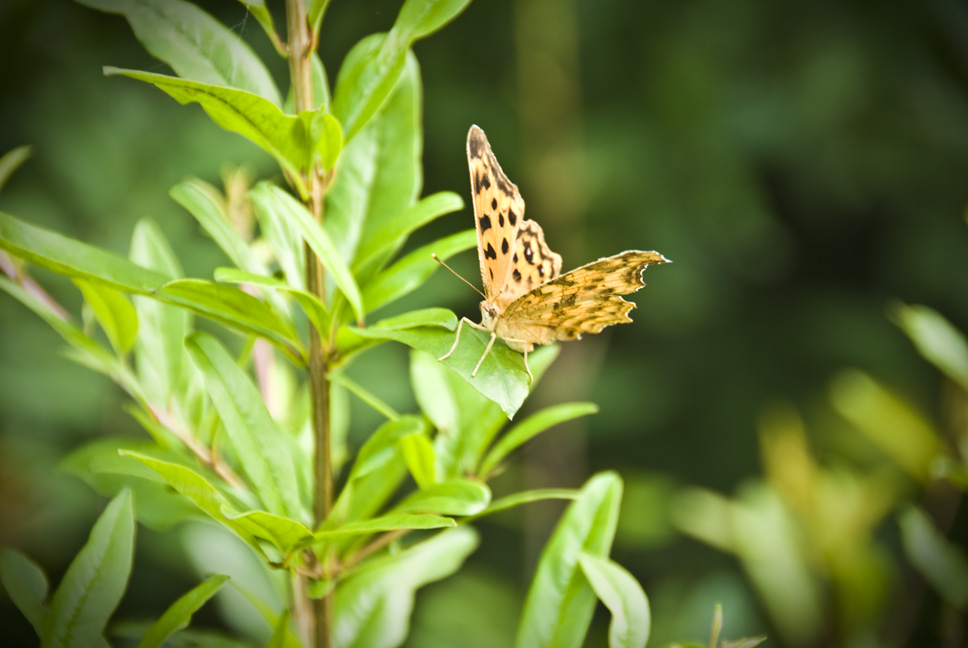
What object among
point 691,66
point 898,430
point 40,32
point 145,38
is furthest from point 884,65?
point 40,32

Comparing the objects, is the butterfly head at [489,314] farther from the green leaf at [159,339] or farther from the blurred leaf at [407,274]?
the green leaf at [159,339]

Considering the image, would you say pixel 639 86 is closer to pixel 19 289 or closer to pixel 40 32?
pixel 40 32

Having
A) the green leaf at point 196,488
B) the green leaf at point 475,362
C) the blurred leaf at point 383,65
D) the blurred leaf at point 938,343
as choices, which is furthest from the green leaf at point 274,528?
the blurred leaf at point 938,343

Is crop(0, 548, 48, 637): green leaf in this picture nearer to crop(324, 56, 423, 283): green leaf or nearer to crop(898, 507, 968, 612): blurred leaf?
crop(324, 56, 423, 283): green leaf

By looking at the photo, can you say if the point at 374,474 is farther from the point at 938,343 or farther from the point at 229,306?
the point at 938,343

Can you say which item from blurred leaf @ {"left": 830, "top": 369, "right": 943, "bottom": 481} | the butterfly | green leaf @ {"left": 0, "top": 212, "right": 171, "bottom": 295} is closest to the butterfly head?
the butterfly

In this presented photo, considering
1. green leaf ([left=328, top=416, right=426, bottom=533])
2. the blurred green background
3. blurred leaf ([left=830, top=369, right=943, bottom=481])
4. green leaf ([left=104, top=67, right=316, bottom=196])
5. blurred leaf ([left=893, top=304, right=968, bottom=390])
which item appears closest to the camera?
green leaf ([left=104, top=67, right=316, bottom=196])
